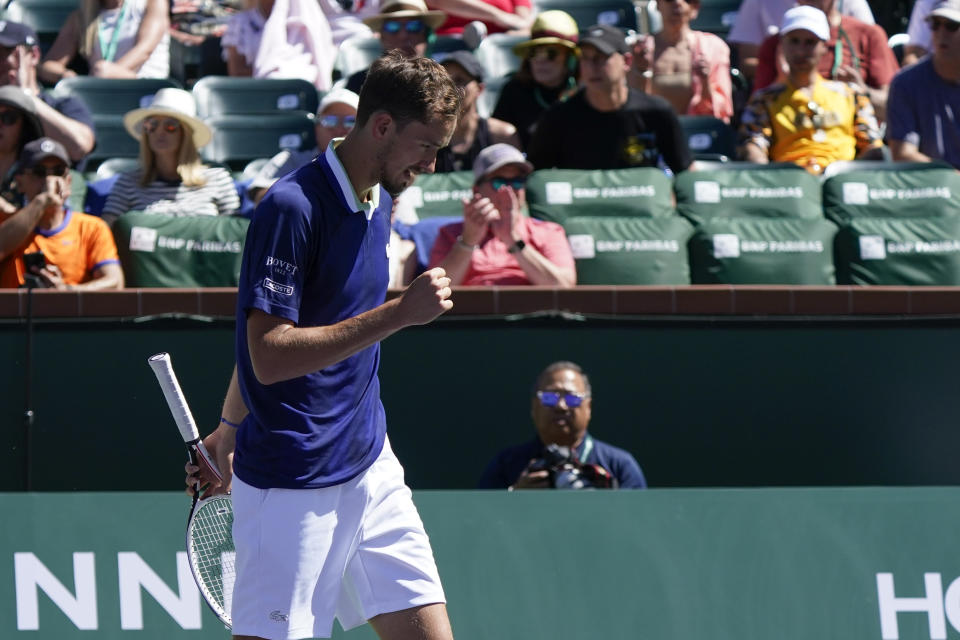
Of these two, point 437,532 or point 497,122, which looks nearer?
point 437,532

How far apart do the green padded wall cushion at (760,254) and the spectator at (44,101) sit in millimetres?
3379

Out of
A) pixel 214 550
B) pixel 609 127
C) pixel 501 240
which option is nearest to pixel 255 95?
pixel 609 127

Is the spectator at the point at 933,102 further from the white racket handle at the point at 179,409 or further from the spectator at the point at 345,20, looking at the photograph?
the white racket handle at the point at 179,409

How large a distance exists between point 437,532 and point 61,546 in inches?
50.5

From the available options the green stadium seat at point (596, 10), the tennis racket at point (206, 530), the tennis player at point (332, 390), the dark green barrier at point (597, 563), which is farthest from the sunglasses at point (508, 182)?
the tennis player at point (332, 390)

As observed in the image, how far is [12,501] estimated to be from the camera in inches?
199

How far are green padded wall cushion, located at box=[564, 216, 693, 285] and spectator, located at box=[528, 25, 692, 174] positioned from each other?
0.77 meters

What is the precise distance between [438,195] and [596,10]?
3101mm

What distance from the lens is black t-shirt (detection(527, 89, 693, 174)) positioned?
24.9 ft

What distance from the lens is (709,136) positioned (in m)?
8.35

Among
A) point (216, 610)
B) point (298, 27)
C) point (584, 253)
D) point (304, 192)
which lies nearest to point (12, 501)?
point (216, 610)

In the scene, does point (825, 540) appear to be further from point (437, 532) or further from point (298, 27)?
point (298, 27)

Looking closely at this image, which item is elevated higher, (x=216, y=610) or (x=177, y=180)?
(x=177, y=180)

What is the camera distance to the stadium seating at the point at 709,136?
8352mm
